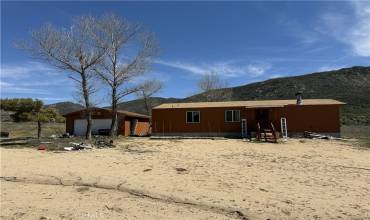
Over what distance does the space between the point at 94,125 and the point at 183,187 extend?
2829 centimetres

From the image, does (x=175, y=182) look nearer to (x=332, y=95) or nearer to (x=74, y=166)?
(x=74, y=166)

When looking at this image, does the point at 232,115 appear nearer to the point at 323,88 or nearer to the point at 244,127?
the point at 244,127

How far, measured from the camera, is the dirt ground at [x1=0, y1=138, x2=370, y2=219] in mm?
9430

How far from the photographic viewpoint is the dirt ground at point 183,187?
9.43 meters

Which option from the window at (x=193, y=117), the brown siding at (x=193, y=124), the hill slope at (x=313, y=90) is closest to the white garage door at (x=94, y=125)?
the brown siding at (x=193, y=124)

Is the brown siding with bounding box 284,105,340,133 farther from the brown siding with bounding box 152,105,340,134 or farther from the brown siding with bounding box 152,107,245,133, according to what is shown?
the brown siding with bounding box 152,107,245,133

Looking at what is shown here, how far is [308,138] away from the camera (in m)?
28.5

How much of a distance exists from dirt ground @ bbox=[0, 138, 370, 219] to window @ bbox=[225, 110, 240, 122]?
531 inches

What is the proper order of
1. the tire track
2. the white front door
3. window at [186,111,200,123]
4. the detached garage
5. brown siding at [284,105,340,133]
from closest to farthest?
the tire track
the white front door
brown siding at [284,105,340,133]
window at [186,111,200,123]
the detached garage

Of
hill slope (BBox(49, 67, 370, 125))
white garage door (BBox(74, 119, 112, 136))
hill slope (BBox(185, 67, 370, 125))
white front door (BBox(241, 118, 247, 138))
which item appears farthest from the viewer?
hill slope (BBox(49, 67, 370, 125))

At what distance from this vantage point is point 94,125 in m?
38.3

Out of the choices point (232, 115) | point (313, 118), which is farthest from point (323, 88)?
point (232, 115)

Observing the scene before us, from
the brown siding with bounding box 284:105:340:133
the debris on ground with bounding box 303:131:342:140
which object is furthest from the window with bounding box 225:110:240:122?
the debris on ground with bounding box 303:131:342:140

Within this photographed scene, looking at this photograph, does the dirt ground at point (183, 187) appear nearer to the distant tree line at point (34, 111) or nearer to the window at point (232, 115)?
the distant tree line at point (34, 111)
